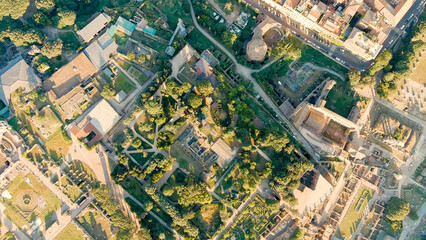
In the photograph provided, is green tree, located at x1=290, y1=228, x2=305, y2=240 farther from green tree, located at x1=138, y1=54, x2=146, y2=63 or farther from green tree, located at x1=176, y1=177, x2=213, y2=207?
green tree, located at x1=138, y1=54, x2=146, y2=63

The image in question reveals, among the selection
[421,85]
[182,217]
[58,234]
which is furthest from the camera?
[421,85]

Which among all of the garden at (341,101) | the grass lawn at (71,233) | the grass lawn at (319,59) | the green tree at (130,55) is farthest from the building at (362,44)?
the grass lawn at (71,233)

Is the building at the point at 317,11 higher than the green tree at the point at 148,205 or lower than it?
higher

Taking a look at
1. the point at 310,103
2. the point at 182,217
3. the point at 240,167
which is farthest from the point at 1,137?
the point at 310,103

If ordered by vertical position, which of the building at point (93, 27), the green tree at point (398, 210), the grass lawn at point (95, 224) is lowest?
the green tree at point (398, 210)

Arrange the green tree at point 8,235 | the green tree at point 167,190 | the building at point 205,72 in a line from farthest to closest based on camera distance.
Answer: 1. the building at point 205,72
2. the green tree at point 8,235
3. the green tree at point 167,190

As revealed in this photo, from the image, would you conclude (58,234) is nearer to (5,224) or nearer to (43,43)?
(5,224)

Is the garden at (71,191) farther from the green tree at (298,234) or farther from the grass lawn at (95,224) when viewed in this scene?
the green tree at (298,234)
